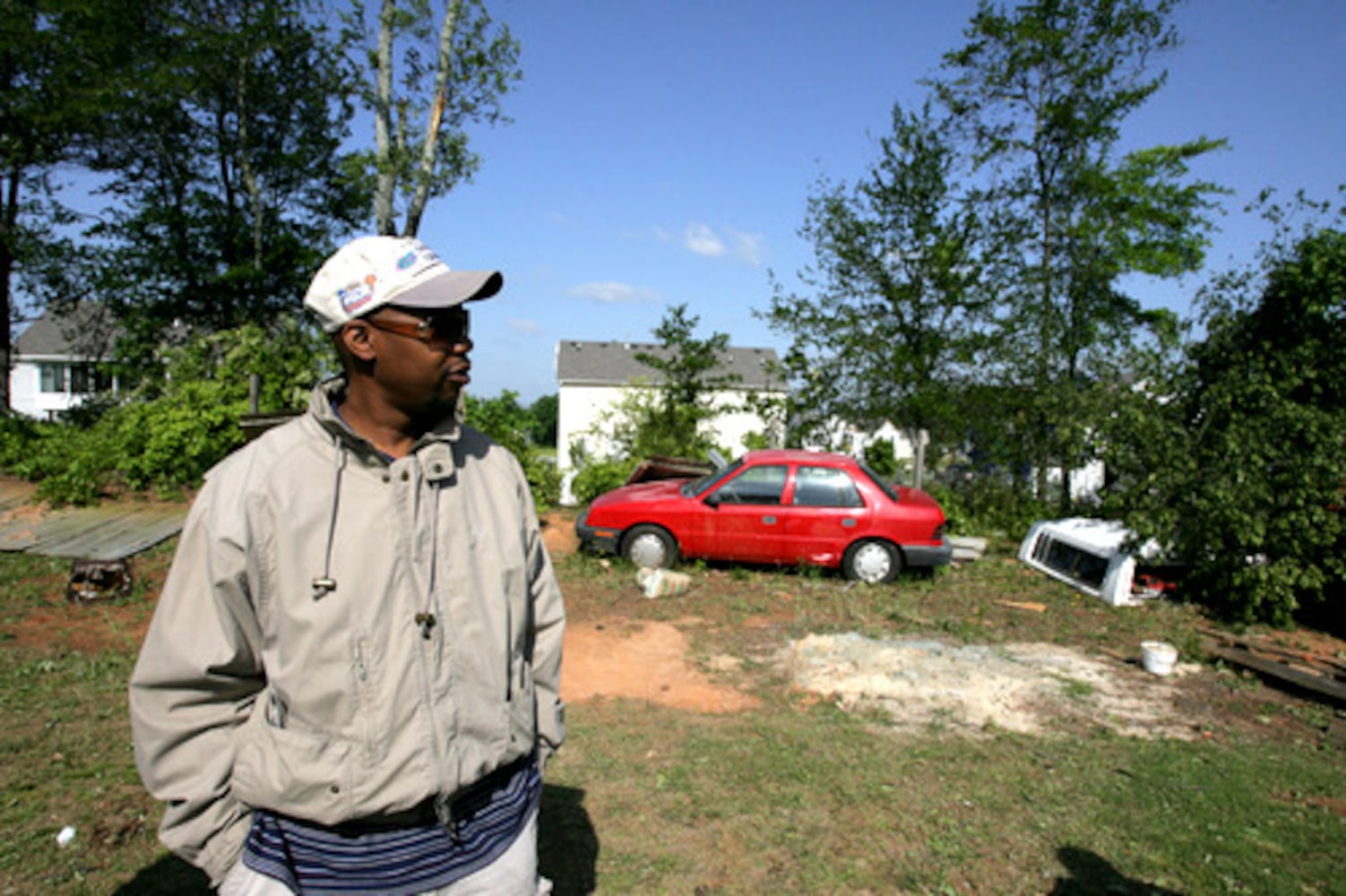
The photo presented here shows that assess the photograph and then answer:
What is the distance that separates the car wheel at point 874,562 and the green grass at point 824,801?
3.36m

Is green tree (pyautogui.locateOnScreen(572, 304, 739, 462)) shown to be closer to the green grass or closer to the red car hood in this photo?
the red car hood

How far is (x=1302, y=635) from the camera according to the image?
8.38 m

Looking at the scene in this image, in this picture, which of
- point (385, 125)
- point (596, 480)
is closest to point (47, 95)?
point (385, 125)

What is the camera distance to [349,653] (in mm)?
1612

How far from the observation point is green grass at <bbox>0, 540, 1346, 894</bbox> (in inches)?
134

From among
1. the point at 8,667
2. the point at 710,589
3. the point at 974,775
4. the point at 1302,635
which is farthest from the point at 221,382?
the point at 1302,635

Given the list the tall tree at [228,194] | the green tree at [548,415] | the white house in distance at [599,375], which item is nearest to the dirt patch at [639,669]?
the tall tree at [228,194]

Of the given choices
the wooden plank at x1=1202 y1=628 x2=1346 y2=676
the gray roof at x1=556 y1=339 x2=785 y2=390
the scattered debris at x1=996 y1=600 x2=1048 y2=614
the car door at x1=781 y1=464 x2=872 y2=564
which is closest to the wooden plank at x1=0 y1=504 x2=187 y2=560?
the car door at x1=781 y1=464 x2=872 y2=564

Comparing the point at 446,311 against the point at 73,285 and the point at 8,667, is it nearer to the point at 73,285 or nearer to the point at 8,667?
the point at 8,667

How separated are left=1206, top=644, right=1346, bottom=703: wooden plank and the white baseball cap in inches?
278

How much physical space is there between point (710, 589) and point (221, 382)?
788 cm

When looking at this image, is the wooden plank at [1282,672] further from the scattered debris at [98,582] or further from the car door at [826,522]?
the scattered debris at [98,582]

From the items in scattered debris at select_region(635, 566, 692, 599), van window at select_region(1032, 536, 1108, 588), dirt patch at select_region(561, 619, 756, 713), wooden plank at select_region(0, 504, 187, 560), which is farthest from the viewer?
van window at select_region(1032, 536, 1108, 588)

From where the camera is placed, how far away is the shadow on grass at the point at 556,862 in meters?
3.12
